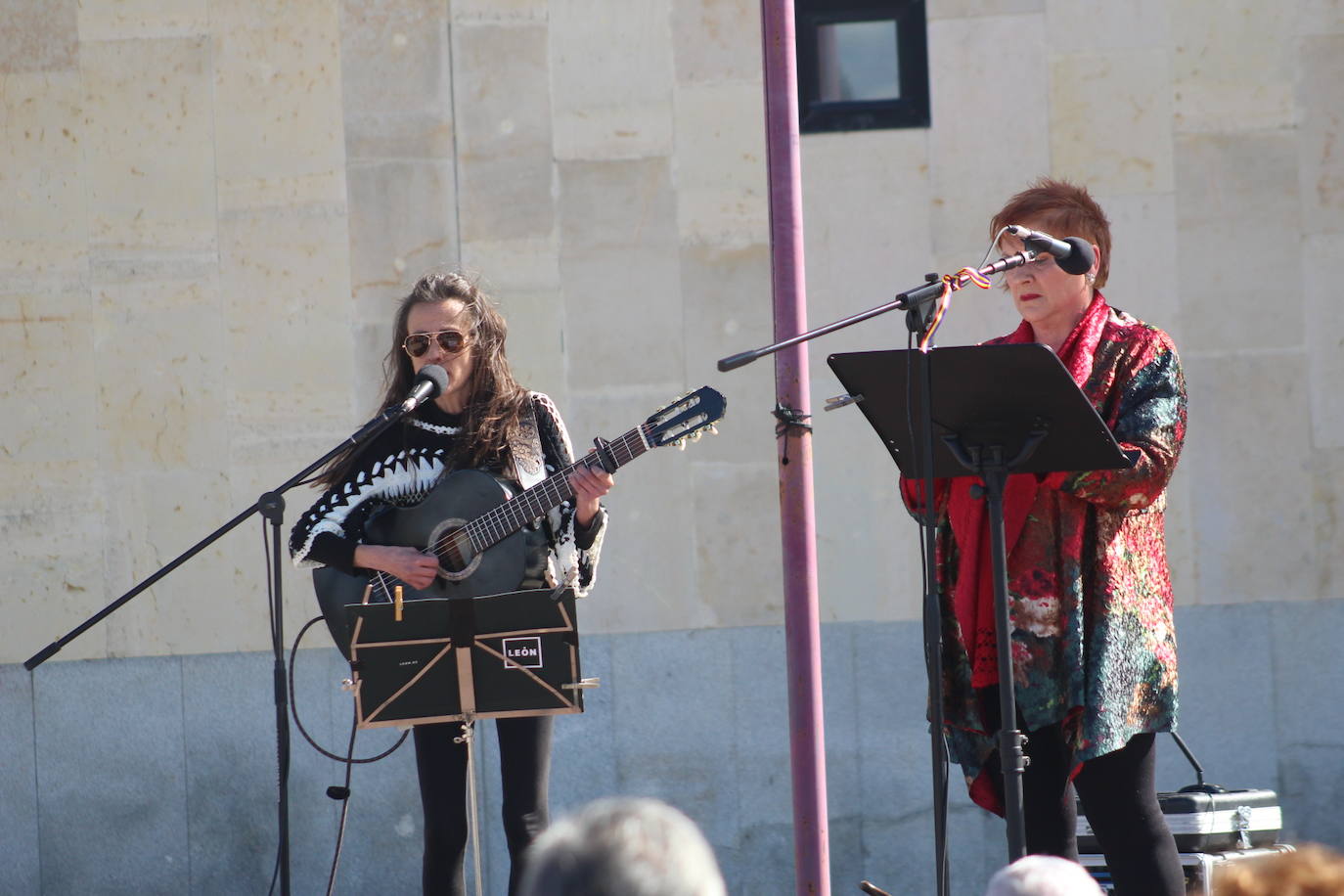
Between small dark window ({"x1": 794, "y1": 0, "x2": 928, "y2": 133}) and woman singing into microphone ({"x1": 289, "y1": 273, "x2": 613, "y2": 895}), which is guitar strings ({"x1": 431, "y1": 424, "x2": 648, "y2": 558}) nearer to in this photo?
woman singing into microphone ({"x1": 289, "y1": 273, "x2": 613, "y2": 895})

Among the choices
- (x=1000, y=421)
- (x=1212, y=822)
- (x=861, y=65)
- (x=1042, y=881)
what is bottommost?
(x=1212, y=822)

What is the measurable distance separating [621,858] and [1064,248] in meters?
1.97

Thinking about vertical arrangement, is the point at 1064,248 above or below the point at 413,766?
above

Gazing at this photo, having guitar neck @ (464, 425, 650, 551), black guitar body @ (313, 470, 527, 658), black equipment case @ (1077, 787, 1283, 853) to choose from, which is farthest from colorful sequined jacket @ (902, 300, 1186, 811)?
black guitar body @ (313, 470, 527, 658)

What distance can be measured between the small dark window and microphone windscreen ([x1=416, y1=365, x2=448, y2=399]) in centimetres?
226

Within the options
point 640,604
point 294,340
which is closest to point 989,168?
point 640,604

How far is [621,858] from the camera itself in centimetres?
142

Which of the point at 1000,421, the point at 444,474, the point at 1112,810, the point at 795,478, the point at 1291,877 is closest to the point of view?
the point at 1291,877

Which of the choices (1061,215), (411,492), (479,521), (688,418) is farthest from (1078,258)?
(411,492)

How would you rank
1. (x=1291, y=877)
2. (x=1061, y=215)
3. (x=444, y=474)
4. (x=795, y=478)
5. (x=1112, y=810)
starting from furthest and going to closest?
(x=444, y=474), (x=795, y=478), (x=1061, y=215), (x=1112, y=810), (x=1291, y=877)

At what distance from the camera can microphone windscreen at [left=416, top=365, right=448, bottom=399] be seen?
3.78m

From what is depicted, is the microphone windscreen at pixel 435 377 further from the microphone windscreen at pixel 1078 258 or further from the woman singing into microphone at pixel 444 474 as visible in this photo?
the microphone windscreen at pixel 1078 258

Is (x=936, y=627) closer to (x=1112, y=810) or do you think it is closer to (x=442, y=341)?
(x=1112, y=810)

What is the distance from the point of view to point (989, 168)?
5527 millimetres
